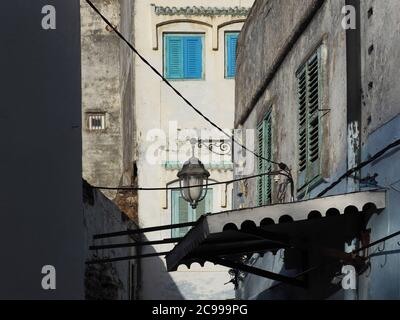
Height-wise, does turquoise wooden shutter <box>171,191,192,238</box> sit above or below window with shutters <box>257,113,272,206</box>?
below

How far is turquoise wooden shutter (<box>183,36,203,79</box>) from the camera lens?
31.0m

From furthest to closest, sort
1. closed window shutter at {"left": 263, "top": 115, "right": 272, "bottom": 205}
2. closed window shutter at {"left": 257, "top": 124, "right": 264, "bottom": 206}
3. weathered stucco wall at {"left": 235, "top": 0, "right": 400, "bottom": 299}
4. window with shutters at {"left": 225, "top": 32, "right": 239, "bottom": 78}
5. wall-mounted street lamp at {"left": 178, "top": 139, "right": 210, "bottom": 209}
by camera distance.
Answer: window with shutters at {"left": 225, "top": 32, "right": 239, "bottom": 78}, closed window shutter at {"left": 257, "top": 124, "right": 264, "bottom": 206}, wall-mounted street lamp at {"left": 178, "top": 139, "right": 210, "bottom": 209}, closed window shutter at {"left": 263, "top": 115, "right": 272, "bottom": 205}, weathered stucco wall at {"left": 235, "top": 0, "right": 400, "bottom": 299}

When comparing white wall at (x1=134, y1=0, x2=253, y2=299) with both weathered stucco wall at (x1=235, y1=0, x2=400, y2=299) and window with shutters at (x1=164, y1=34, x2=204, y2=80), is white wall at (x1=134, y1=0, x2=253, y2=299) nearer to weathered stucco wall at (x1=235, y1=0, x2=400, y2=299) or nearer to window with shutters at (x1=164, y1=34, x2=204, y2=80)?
window with shutters at (x1=164, y1=34, x2=204, y2=80)

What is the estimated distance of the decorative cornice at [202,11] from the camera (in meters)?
31.0

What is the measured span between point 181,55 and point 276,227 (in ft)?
64.9

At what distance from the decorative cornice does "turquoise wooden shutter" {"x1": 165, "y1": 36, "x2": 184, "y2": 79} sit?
0.64m

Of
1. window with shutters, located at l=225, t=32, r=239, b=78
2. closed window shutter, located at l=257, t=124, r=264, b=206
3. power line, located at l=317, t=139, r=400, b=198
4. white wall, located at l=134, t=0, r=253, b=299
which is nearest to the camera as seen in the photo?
power line, located at l=317, t=139, r=400, b=198

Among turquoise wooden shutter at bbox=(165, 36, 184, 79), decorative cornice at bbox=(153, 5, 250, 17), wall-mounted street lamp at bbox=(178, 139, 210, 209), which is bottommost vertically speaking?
wall-mounted street lamp at bbox=(178, 139, 210, 209)

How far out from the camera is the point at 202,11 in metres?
31.2

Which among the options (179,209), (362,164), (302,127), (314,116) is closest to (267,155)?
(302,127)

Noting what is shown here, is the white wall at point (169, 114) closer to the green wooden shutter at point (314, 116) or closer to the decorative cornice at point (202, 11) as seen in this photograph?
the decorative cornice at point (202, 11)

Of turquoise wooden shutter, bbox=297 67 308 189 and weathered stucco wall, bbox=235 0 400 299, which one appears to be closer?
weathered stucco wall, bbox=235 0 400 299

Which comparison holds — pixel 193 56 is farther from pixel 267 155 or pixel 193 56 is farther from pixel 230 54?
pixel 267 155

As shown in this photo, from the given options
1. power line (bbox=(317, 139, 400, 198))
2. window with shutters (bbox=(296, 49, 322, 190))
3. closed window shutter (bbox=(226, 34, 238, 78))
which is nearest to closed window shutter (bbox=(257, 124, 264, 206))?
window with shutters (bbox=(296, 49, 322, 190))
